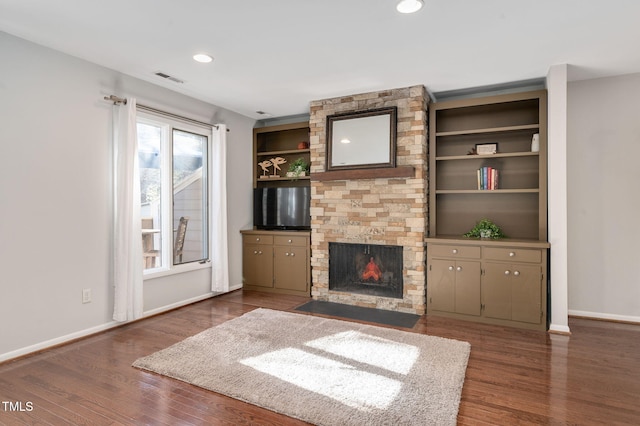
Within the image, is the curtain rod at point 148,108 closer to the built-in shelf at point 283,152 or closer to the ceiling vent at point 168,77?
the ceiling vent at point 168,77

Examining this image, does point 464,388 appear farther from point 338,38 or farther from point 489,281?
point 338,38

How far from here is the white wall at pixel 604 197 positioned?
369 cm

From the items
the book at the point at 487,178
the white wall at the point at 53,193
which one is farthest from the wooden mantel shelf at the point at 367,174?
the white wall at the point at 53,193

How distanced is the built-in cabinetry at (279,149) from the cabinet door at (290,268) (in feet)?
3.47

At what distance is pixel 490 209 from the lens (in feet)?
13.9

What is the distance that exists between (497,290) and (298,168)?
2.94 m

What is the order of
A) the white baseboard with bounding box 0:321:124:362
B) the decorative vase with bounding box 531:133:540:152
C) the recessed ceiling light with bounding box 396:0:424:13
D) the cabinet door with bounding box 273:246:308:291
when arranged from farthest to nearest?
the cabinet door with bounding box 273:246:308:291 < the decorative vase with bounding box 531:133:540:152 < the white baseboard with bounding box 0:321:124:362 < the recessed ceiling light with bounding box 396:0:424:13

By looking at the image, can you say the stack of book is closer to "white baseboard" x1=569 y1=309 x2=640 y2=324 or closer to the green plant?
the green plant

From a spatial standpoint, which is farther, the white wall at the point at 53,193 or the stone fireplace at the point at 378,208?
the stone fireplace at the point at 378,208

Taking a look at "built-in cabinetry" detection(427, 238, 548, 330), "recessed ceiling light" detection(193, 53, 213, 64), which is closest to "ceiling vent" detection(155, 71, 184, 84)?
"recessed ceiling light" detection(193, 53, 213, 64)

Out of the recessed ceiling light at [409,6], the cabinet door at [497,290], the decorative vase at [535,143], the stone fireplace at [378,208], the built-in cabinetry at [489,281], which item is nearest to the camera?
the recessed ceiling light at [409,6]

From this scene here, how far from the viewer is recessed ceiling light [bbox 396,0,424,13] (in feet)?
7.59

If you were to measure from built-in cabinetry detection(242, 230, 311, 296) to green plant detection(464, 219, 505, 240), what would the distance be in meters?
2.03

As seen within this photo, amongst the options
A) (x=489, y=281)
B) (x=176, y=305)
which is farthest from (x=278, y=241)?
(x=489, y=281)
